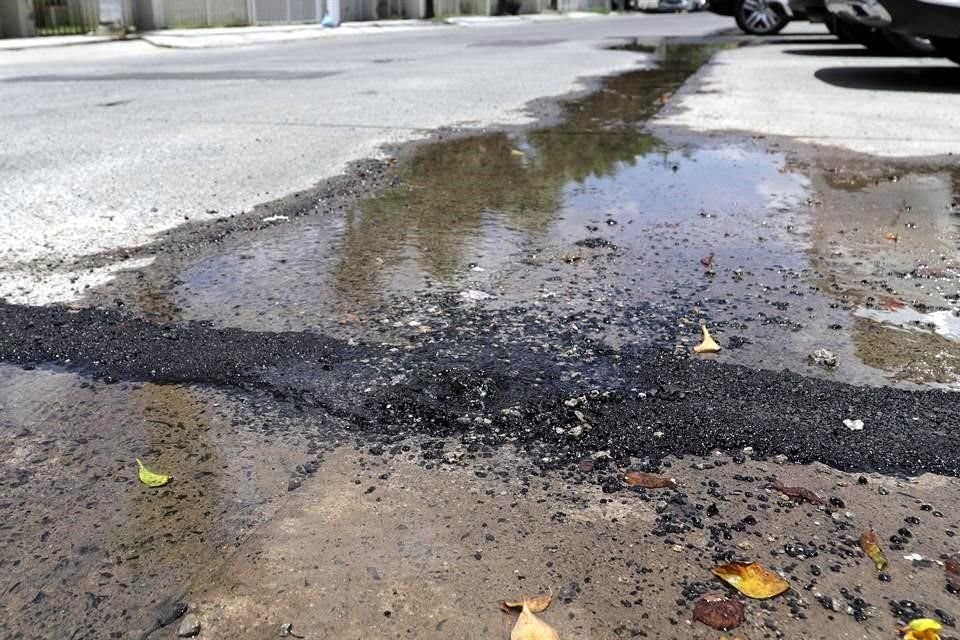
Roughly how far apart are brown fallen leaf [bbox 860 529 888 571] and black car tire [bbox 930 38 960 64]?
8.41 meters

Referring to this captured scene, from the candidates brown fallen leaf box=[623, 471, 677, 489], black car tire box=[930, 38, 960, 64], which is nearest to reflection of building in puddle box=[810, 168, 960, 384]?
brown fallen leaf box=[623, 471, 677, 489]

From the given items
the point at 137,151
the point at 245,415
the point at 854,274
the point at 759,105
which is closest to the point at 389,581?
the point at 245,415

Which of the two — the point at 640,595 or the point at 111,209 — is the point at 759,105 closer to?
the point at 111,209

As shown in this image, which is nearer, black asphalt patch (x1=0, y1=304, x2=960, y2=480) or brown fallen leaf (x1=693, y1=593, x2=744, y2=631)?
brown fallen leaf (x1=693, y1=593, x2=744, y2=631)

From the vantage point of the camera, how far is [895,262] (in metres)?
4.09

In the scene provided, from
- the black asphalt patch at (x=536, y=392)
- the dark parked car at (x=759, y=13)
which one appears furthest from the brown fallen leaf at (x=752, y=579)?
the dark parked car at (x=759, y=13)

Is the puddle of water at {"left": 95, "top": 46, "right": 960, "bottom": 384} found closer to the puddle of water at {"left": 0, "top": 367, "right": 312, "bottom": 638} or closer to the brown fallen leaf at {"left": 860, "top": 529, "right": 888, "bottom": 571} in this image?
the puddle of water at {"left": 0, "top": 367, "right": 312, "bottom": 638}

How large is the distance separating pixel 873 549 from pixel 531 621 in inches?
34.3

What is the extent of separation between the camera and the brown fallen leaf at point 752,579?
1908mm

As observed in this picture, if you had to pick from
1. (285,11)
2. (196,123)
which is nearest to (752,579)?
(196,123)

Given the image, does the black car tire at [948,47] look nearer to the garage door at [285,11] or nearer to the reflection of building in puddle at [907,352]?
the reflection of building in puddle at [907,352]

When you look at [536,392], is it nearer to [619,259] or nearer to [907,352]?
[907,352]

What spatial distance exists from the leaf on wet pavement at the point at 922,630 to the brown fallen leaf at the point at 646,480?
67 centimetres

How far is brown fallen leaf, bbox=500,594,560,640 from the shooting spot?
179cm
